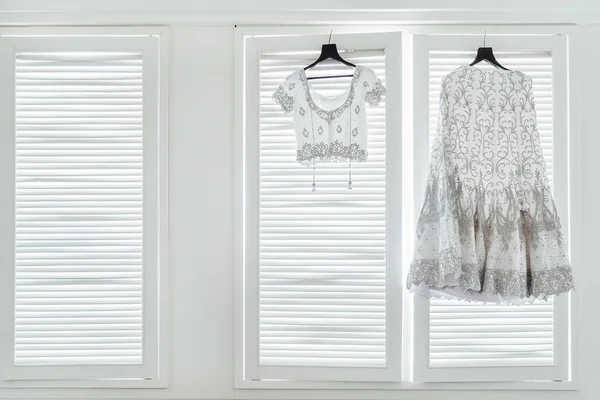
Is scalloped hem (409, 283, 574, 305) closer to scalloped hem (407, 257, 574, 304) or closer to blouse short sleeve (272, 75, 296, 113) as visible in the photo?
scalloped hem (407, 257, 574, 304)

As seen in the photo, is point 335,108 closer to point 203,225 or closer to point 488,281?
point 203,225

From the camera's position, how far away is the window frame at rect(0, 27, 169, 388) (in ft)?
6.19

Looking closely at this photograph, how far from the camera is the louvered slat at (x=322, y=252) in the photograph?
1.88 m

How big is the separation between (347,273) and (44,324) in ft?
3.73

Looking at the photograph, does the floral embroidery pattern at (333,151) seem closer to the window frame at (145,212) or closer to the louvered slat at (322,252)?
the louvered slat at (322,252)

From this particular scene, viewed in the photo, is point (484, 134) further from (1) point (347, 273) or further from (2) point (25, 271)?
(2) point (25, 271)

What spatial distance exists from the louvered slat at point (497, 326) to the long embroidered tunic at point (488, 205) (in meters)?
0.17

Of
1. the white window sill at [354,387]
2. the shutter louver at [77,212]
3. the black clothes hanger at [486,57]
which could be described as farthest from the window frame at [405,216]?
the shutter louver at [77,212]

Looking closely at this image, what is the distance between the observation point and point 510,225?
1664 millimetres

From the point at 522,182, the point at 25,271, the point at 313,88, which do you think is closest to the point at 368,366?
the point at 522,182

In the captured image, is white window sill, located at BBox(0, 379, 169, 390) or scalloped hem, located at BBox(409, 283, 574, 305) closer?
scalloped hem, located at BBox(409, 283, 574, 305)

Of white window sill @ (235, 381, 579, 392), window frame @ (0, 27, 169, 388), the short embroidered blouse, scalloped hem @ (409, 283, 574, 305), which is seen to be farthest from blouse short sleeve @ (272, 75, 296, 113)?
white window sill @ (235, 381, 579, 392)

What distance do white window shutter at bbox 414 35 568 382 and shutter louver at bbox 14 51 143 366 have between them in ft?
3.49

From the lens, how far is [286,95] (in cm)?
183
